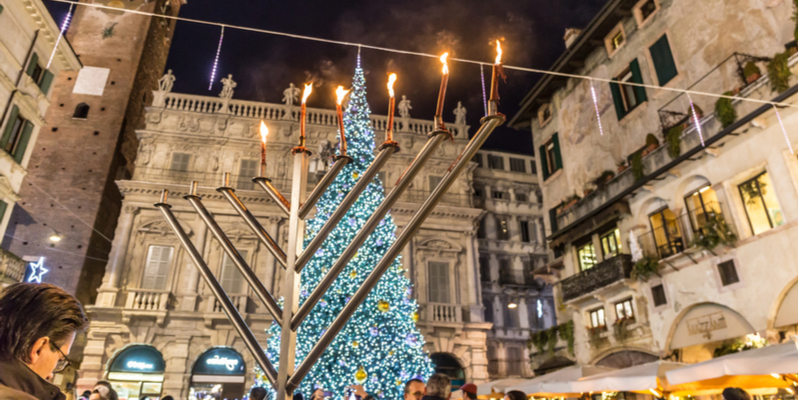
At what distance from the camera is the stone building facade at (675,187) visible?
12109mm

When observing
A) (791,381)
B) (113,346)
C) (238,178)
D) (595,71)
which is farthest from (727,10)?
(113,346)

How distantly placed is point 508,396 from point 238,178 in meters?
23.9

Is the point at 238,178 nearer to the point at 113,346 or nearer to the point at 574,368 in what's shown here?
the point at 113,346

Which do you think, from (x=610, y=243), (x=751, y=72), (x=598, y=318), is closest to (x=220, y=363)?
(x=598, y=318)

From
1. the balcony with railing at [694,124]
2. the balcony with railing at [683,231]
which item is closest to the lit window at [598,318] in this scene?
the balcony with railing at [683,231]

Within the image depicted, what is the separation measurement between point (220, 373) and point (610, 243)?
18001mm

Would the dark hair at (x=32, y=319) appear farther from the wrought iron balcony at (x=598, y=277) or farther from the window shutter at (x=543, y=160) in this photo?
the window shutter at (x=543, y=160)

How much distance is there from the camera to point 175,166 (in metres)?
25.9

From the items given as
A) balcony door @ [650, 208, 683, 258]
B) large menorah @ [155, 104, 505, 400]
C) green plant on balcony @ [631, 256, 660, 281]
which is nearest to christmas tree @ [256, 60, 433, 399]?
green plant on balcony @ [631, 256, 660, 281]

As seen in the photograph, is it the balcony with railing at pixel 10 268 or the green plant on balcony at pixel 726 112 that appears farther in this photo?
the balcony with railing at pixel 10 268

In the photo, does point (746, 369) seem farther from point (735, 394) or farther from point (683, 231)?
point (683, 231)

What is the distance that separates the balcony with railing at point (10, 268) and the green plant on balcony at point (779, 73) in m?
23.6

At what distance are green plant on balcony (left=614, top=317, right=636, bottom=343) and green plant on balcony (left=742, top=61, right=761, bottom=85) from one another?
8194 mm

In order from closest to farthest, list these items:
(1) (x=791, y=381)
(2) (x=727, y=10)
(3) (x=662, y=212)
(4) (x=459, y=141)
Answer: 1. (1) (x=791, y=381)
2. (2) (x=727, y=10)
3. (3) (x=662, y=212)
4. (4) (x=459, y=141)
